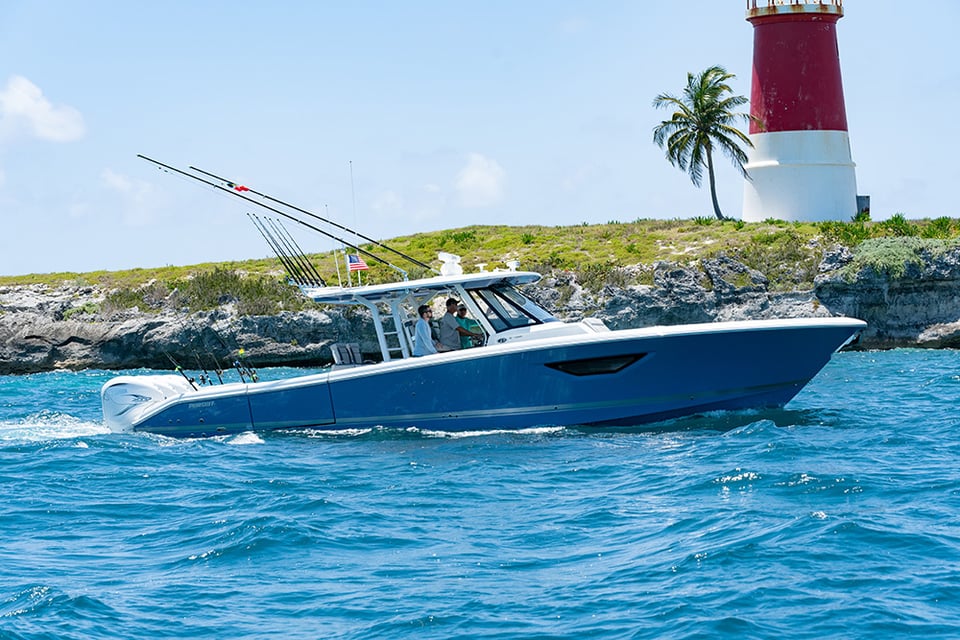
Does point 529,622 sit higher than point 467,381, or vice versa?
point 467,381

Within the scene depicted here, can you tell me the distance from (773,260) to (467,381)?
20916 mm

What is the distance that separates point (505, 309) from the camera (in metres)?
17.0

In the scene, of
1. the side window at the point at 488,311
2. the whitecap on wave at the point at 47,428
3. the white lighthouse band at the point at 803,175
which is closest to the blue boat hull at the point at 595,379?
the side window at the point at 488,311

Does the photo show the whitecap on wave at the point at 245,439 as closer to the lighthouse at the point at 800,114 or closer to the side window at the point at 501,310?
the side window at the point at 501,310

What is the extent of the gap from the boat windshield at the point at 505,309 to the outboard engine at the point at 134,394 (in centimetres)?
518

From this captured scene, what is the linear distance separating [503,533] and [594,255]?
29220 mm

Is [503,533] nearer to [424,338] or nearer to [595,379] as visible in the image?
[595,379]

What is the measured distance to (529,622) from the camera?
7.93m

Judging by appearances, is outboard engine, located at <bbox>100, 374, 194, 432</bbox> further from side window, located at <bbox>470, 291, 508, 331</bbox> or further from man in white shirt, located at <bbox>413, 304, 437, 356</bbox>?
side window, located at <bbox>470, 291, 508, 331</bbox>

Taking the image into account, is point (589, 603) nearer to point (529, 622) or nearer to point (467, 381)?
point (529, 622)

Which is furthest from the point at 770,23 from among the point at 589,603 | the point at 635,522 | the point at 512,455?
the point at 589,603

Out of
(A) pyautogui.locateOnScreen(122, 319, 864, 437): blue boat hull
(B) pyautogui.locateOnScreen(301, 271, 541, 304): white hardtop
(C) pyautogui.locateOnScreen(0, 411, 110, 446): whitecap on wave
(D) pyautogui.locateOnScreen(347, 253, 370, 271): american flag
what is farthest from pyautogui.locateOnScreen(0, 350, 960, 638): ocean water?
(D) pyautogui.locateOnScreen(347, 253, 370, 271): american flag

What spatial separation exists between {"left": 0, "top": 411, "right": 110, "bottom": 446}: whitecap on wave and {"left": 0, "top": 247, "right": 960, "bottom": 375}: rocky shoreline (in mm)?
13757

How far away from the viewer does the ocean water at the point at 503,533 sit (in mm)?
8078
